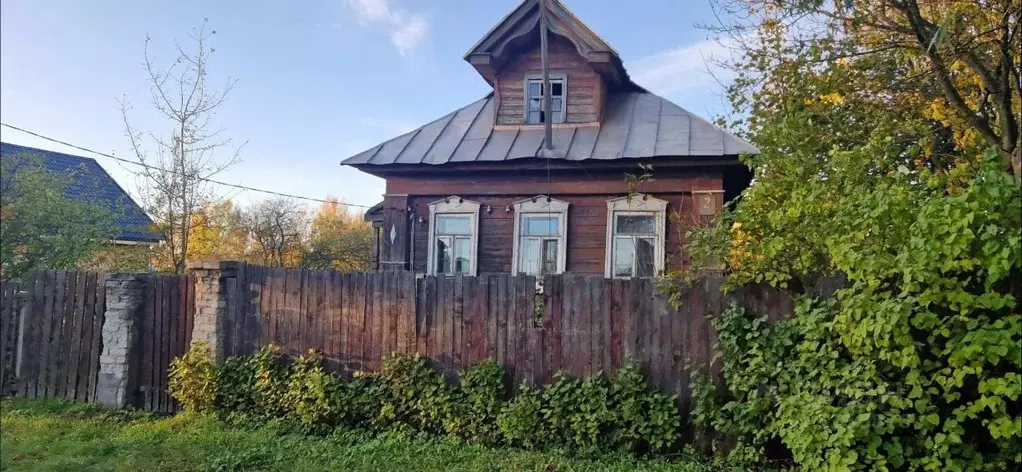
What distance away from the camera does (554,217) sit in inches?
426

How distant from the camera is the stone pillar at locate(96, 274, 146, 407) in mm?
7332

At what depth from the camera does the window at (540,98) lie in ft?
37.3

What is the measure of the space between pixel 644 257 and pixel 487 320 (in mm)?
4717

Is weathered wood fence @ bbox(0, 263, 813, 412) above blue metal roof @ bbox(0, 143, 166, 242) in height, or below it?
below

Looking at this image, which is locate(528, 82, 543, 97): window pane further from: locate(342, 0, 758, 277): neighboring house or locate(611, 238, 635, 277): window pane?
locate(611, 238, 635, 277): window pane

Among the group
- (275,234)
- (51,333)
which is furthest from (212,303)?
(275,234)

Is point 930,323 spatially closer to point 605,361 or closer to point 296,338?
point 605,361

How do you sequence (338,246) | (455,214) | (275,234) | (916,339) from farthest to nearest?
1. (338,246)
2. (275,234)
3. (455,214)
4. (916,339)

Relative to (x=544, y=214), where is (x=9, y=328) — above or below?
below

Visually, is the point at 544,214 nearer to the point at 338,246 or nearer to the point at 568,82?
the point at 568,82

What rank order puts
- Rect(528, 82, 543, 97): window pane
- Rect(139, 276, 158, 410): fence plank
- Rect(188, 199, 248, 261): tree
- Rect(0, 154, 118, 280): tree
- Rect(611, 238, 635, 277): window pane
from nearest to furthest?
Rect(0, 154, 118, 280): tree < Rect(139, 276, 158, 410): fence plank < Rect(611, 238, 635, 277): window pane < Rect(528, 82, 543, 97): window pane < Rect(188, 199, 248, 261): tree

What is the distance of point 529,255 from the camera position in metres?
10.9

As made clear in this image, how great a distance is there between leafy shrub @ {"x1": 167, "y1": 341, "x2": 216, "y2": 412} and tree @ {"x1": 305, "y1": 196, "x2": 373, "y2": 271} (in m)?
10.1

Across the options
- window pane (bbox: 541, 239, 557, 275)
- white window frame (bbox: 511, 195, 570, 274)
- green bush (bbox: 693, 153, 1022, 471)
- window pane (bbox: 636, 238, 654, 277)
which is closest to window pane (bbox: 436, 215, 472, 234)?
white window frame (bbox: 511, 195, 570, 274)
